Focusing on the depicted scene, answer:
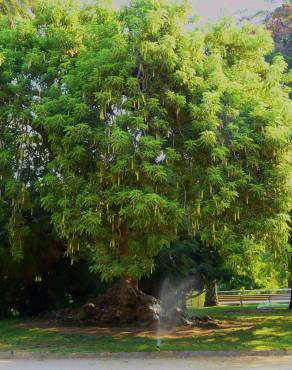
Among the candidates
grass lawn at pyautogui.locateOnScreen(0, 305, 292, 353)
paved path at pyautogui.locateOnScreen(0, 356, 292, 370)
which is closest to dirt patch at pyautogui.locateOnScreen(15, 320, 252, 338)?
grass lawn at pyautogui.locateOnScreen(0, 305, 292, 353)

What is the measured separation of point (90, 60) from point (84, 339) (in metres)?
6.85

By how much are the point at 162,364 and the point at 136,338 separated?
346cm

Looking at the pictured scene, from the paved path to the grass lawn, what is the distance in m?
0.85

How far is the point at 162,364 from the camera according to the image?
10.1 meters

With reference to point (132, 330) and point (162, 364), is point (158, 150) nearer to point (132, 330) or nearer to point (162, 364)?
point (162, 364)

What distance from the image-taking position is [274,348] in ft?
37.2

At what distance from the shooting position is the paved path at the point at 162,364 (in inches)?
379

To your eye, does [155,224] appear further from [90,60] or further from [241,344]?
[90,60]

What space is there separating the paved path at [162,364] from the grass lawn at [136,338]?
845mm

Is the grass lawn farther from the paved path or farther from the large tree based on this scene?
the large tree

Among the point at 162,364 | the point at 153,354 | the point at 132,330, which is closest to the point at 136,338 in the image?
the point at 132,330

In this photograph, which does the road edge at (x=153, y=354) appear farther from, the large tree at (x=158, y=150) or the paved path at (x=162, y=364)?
the large tree at (x=158, y=150)

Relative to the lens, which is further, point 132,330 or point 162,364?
point 132,330

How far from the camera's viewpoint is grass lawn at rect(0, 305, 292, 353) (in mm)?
11781
